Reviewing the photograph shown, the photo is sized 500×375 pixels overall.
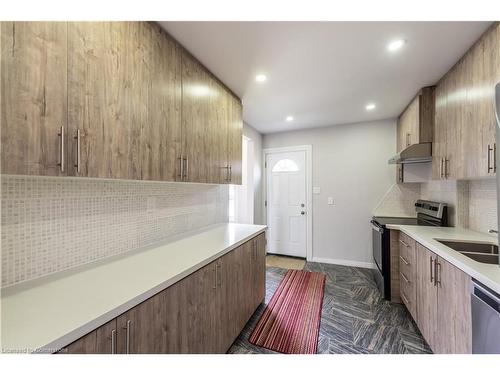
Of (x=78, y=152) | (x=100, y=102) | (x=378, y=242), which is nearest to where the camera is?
(x=78, y=152)

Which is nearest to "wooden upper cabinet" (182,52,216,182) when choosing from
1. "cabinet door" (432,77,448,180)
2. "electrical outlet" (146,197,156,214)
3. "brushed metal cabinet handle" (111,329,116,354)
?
"electrical outlet" (146,197,156,214)

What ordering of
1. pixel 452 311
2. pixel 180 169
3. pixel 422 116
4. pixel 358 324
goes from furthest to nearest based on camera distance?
pixel 422 116, pixel 358 324, pixel 180 169, pixel 452 311

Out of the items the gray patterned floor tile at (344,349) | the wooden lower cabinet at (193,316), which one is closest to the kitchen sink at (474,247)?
the gray patterned floor tile at (344,349)

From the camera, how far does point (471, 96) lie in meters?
1.64

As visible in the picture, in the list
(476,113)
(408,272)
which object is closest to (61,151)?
(476,113)

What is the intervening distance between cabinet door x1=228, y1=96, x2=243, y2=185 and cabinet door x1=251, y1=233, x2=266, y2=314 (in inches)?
28.8

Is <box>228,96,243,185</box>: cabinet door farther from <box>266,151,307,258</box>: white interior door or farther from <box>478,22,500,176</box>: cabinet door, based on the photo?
<box>478,22,500,176</box>: cabinet door

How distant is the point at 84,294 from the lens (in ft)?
2.91

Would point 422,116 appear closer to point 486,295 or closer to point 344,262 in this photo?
point 486,295

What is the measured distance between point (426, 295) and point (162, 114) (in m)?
2.48

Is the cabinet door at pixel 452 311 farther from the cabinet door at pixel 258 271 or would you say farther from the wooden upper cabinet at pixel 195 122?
the wooden upper cabinet at pixel 195 122

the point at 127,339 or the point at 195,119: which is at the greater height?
the point at 195,119

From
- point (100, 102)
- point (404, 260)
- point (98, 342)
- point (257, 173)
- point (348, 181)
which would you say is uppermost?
Result: point (100, 102)
